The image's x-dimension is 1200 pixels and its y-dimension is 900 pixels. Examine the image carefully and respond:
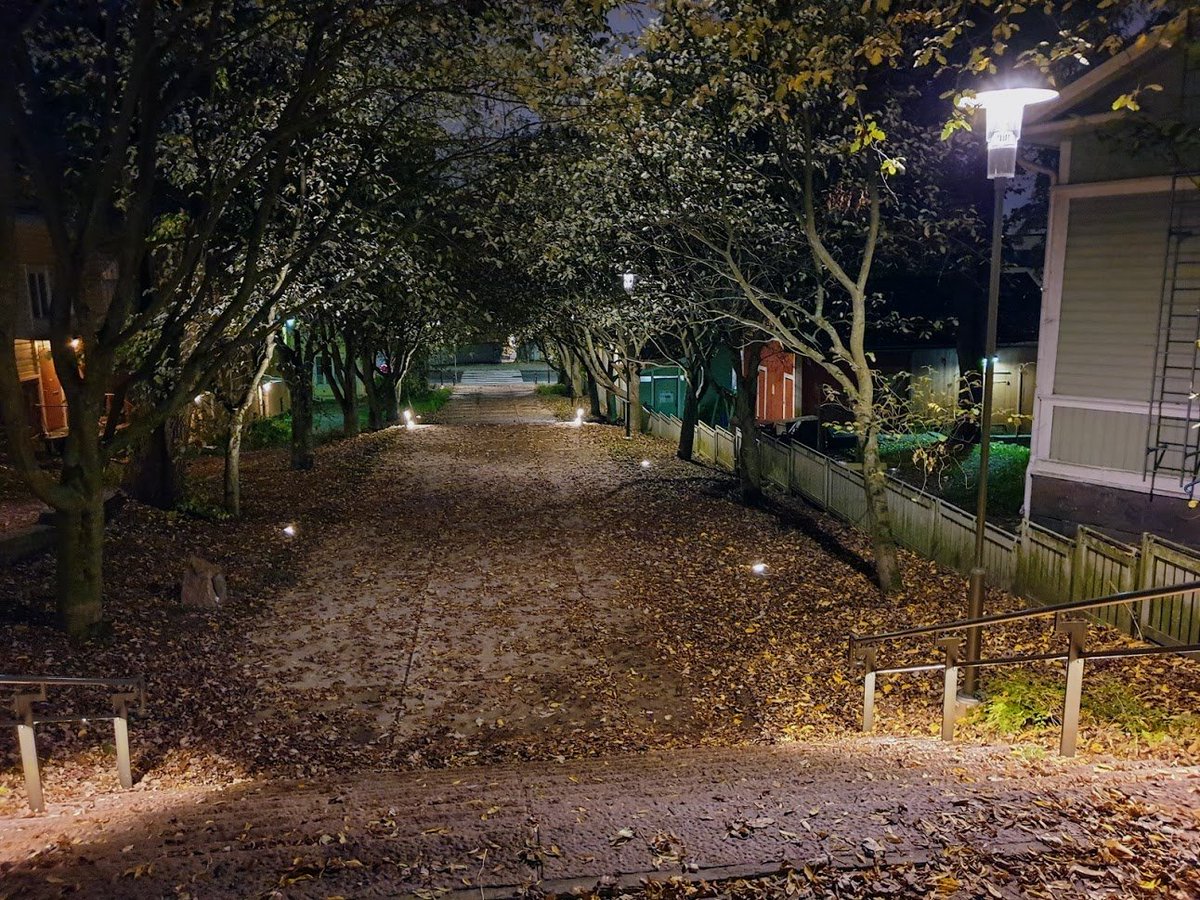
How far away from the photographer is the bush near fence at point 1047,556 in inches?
341

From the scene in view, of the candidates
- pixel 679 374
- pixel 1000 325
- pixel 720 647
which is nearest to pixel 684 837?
pixel 720 647

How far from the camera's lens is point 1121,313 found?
1099 centimetres

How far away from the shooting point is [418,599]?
12172 mm

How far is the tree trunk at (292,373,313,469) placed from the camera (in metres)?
21.3

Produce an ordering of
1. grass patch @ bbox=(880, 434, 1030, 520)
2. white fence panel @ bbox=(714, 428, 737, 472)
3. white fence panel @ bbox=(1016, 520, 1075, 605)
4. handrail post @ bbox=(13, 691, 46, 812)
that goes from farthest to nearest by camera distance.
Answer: white fence panel @ bbox=(714, 428, 737, 472)
grass patch @ bbox=(880, 434, 1030, 520)
white fence panel @ bbox=(1016, 520, 1075, 605)
handrail post @ bbox=(13, 691, 46, 812)

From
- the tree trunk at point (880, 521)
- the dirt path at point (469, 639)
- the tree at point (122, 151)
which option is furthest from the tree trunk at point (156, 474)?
the tree trunk at point (880, 521)

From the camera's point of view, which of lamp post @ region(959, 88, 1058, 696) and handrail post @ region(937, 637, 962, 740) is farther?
lamp post @ region(959, 88, 1058, 696)

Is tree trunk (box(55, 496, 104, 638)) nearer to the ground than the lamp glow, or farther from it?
nearer to the ground

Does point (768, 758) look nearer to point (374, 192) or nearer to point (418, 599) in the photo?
point (418, 599)

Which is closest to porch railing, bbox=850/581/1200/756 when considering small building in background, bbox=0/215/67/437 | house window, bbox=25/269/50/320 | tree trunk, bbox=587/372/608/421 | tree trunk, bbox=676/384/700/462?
tree trunk, bbox=676/384/700/462

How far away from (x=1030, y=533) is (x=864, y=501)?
4661mm

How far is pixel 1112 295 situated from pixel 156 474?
1476 centimetres

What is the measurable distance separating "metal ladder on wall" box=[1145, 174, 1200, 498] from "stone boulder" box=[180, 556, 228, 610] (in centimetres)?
1175

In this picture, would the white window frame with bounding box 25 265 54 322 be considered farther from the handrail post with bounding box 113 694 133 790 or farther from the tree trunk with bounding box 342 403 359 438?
the handrail post with bounding box 113 694 133 790
